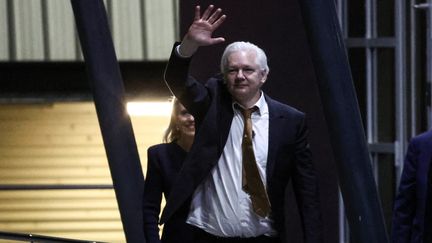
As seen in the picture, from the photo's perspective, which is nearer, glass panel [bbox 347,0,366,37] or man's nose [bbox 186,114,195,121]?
man's nose [bbox 186,114,195,121]

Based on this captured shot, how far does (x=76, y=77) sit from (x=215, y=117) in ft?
23.6

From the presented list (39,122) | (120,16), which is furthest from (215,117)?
(39,122)

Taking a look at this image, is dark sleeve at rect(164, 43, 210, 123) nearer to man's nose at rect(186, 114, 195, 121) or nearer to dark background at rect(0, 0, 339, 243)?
man's nose at rect(186, 114, 195, 121)

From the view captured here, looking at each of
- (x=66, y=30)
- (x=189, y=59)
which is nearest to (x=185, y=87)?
(x=189, y=59)

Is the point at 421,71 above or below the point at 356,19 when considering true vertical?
below

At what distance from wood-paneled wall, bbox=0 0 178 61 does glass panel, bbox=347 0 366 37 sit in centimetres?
285

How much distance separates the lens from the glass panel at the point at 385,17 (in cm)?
1114

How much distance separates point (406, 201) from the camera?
25.9ft

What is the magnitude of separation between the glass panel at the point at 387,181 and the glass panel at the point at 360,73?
324mm

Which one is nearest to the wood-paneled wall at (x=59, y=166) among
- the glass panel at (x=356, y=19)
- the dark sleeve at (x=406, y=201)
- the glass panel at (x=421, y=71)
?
the glass panel at (x=356, y=19)

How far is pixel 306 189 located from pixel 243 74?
0.66 m

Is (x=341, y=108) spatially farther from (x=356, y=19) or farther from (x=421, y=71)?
(x=356, y=19)

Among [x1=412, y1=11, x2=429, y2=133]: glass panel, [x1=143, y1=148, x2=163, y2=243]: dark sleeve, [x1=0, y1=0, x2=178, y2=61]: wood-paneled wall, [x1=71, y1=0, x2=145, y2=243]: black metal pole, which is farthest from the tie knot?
[x1=0, y1=0, x2=178, y2=61]: wood-paneled wall

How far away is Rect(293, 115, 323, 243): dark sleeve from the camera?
25.7 feet
